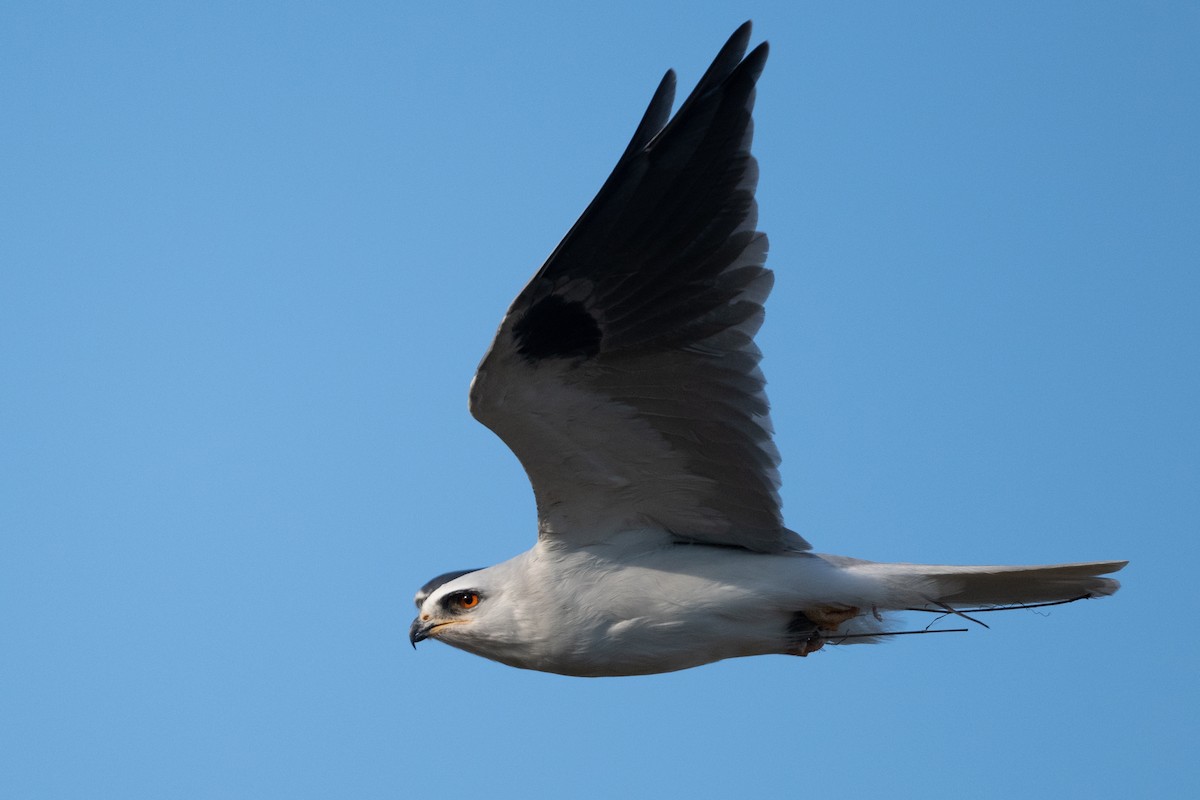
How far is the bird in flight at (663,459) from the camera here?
18.3ft

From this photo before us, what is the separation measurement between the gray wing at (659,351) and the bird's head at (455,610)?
1.70ft

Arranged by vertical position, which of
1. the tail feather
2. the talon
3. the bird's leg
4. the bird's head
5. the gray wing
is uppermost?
the gray wing

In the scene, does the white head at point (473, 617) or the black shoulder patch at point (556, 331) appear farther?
the white head at point (473, 617)

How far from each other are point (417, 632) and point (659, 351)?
228 centimetres

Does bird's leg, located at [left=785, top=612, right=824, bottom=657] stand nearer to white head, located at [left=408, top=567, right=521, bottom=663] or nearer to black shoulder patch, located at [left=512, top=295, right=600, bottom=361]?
white head, located at [left=408, top=567, right=521, bottom=663]

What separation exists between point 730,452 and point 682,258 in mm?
1015

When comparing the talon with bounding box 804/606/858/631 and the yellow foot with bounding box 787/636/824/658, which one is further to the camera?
the yellow foot with bounding box 787/636/824/658

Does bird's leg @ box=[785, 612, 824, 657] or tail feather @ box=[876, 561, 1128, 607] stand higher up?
tail feather @ box=[876, 561, 1128, 607]

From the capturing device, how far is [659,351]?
19.4 ft

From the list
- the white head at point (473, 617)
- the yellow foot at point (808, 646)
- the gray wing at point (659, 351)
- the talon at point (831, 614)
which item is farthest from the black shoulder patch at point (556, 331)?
the yellow foot at point (808, 646)

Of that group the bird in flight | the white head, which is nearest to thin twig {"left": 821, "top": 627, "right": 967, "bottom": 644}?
the bird in flight

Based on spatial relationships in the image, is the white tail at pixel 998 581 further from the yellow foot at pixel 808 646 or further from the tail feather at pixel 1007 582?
the yellow foot at pixel 808 646

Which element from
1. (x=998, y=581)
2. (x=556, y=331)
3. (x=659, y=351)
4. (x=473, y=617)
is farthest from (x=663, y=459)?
(x=998, y=581)

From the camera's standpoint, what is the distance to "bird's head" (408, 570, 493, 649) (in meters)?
6.77
